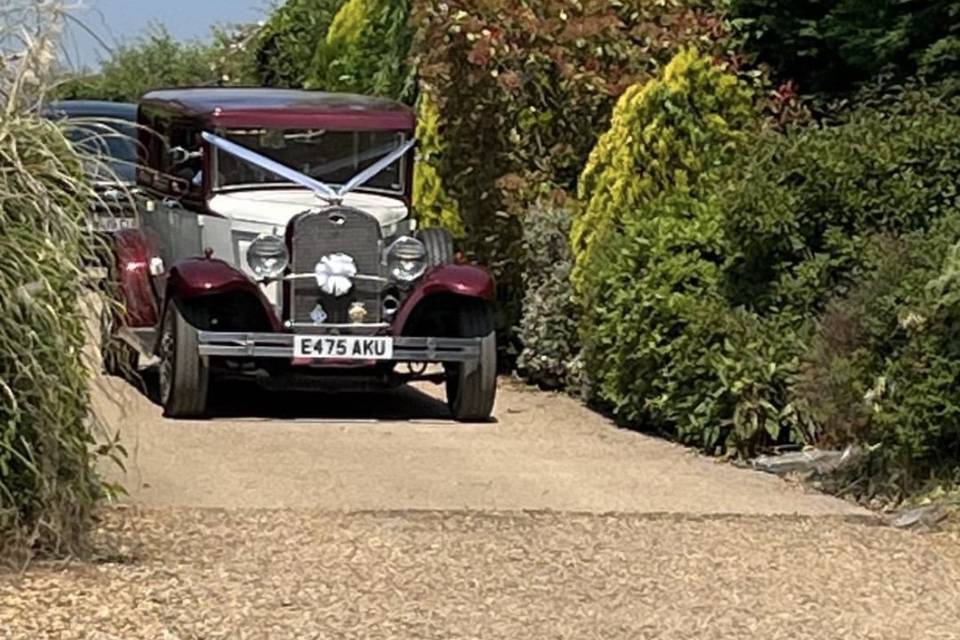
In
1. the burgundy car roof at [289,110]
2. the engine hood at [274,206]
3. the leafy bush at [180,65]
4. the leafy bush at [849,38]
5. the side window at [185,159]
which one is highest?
the leafy bush at [849,38]

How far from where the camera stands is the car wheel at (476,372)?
12273 mm

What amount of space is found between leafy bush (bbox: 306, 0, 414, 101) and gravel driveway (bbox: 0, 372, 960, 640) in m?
8.26

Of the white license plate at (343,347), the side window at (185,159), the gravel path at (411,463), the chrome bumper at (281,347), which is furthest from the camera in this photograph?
the side window at (185,159)

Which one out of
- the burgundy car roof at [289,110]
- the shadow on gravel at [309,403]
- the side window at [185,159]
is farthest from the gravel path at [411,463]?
the burgundy car roof at [289,110]

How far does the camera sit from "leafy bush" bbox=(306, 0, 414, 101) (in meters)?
19.1

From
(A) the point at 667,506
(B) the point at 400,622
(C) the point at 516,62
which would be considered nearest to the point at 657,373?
(A) the point at 667,506

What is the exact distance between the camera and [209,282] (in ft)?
38.5

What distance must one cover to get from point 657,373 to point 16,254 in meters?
5.47

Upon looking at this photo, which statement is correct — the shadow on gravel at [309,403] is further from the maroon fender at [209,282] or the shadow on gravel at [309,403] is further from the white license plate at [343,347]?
the maroon fender at [209,282]

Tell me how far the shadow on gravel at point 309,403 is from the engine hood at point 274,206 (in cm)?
121

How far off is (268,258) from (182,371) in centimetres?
96

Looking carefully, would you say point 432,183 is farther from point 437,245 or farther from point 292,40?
point 292,40

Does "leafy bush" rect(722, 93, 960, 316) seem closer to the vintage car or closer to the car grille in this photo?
the vintage car

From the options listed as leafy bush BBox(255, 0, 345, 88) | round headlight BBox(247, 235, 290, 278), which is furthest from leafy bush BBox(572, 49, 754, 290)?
leafy bush BBox(255, 0, 345, 88)
